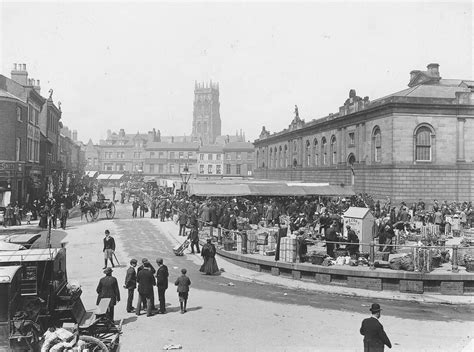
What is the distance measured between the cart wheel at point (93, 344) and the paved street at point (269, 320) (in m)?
1.04

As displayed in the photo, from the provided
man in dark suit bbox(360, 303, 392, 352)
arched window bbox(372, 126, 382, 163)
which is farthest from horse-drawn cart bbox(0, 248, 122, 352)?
arched window bbox(372, 126, 382, 163)

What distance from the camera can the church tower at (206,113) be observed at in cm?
17612

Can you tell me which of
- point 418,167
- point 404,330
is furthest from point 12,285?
point 418,167

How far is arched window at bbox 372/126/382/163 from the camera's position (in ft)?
127

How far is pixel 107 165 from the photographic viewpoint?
11762cm

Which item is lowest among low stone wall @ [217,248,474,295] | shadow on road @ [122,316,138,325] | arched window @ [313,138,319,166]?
shadow on road @ [122,316,138,325]

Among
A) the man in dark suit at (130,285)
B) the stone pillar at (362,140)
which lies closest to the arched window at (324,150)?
the stone pillar at (362,140)

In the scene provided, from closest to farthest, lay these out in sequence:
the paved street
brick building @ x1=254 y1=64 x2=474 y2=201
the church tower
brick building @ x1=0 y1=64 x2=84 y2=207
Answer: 1. the paved street
2. brick building @ x1=0 y1=64 x2=84 y2=207
3. brick building @ x1=254 y1=64 x2=474 y2=201
4. the church tower

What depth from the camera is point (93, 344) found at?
836 cm

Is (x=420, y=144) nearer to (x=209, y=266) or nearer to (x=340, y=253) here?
(x=340, y=253)

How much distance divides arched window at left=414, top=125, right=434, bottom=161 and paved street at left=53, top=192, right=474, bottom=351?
2539 centimetres

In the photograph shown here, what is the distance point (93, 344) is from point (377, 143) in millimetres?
34900

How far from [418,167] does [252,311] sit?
2873 centimetres

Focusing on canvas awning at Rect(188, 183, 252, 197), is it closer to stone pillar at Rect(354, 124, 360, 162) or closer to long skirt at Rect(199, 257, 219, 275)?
long skirt at Rect(199, 257, 219, 275)
